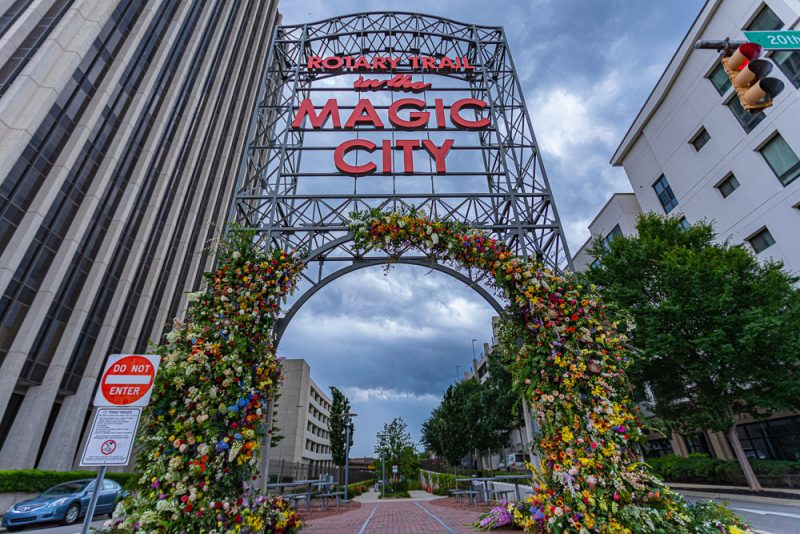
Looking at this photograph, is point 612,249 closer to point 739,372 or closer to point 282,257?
point 739,372

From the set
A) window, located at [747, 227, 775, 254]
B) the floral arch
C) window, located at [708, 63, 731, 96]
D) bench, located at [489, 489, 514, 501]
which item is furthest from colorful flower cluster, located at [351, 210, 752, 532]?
window, located at [708, 63, 731, 96]

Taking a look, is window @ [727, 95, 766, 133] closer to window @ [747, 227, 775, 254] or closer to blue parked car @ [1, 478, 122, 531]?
window @ [747, 227, 775, 254]

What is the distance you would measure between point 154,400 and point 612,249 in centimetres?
1740

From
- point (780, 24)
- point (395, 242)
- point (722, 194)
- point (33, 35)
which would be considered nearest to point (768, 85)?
point (395, 242)

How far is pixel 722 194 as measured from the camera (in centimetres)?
1980

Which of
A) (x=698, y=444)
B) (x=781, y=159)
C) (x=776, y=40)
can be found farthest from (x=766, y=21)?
(x=698, y=444)

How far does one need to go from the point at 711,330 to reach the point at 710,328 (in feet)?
0.79

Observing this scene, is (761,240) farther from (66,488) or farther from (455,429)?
(66,488)

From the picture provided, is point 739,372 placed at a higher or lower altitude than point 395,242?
lower

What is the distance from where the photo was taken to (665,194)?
950 inches

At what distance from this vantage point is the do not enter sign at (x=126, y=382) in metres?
3.90

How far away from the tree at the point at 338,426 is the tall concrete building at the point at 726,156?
25.8 meters

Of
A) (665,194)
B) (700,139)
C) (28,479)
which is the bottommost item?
(28,479)

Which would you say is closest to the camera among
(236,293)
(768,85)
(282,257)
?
(768,85)
